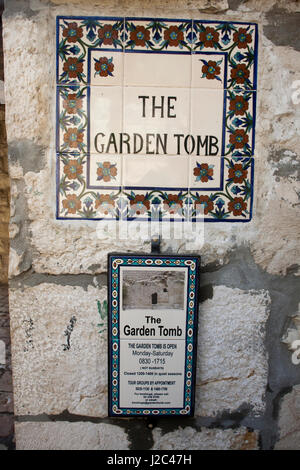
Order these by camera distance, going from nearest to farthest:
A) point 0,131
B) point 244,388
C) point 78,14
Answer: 1. point 78,14
2. point 244,388
3. point 0,131

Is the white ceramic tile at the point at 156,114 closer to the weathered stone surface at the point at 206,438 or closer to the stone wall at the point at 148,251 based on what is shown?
the stone wall at the point at 148,251

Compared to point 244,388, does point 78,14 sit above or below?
above

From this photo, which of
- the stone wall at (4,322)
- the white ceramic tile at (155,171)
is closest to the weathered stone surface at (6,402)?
the stone wall at (4,322)

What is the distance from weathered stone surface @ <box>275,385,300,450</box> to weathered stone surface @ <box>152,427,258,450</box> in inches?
3.4

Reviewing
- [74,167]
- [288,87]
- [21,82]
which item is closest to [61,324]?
[74,167]

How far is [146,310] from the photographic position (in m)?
1.04

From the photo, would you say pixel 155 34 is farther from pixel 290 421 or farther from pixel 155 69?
pixel 290 421

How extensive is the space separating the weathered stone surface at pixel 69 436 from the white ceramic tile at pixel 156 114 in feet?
2.86

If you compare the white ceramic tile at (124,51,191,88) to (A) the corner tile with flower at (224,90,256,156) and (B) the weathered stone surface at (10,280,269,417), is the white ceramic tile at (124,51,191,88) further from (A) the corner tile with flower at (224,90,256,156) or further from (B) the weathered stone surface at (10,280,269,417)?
(B) the weathered stone surface at (10,280,269,417)

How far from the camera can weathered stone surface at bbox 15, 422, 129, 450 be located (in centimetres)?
109

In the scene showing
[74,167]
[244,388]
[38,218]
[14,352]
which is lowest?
[244,388]

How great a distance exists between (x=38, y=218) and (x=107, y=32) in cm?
57

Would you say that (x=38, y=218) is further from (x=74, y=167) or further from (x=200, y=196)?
(x=200, y=196)

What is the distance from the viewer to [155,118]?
1.02m
